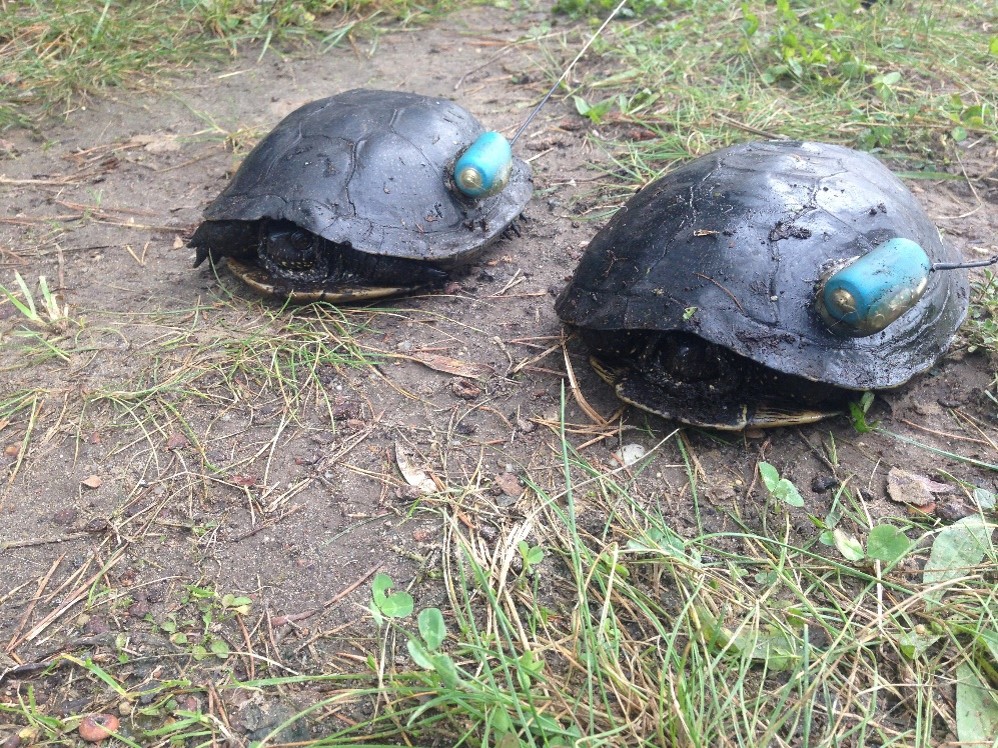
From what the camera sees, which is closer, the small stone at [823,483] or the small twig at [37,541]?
the small twig at [37,541]

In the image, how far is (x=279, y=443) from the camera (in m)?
2.64

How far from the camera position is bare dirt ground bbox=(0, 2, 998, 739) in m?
2.12

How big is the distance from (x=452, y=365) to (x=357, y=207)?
79cm

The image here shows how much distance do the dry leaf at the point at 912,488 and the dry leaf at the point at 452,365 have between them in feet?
4.58

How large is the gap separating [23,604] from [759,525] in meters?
2.08

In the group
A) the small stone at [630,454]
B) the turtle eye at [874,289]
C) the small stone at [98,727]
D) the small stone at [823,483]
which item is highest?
the turtle eye at [874,289]

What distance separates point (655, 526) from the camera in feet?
7.50

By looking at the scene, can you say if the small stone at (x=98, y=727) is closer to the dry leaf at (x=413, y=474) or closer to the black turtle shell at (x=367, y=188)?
the dry leaf at (x=413, y=474)

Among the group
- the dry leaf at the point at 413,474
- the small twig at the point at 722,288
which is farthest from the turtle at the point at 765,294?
the dry leaf at the point at 413,474

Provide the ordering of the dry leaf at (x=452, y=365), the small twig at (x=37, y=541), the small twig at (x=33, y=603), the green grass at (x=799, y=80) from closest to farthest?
the small twig at (x=33, y=603) → the small twig at (x=37, y=541) → the dry leaf at (x=452, y=365) → the green grass at (x=799, y=80)

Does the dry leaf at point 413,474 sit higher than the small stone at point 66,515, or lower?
higher

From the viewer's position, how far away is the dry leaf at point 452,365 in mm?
2932

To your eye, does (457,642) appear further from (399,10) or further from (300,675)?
(399,10)

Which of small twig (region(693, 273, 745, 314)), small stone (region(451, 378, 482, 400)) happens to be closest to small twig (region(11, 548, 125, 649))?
small stone (region(451, 378, 482, 400))
